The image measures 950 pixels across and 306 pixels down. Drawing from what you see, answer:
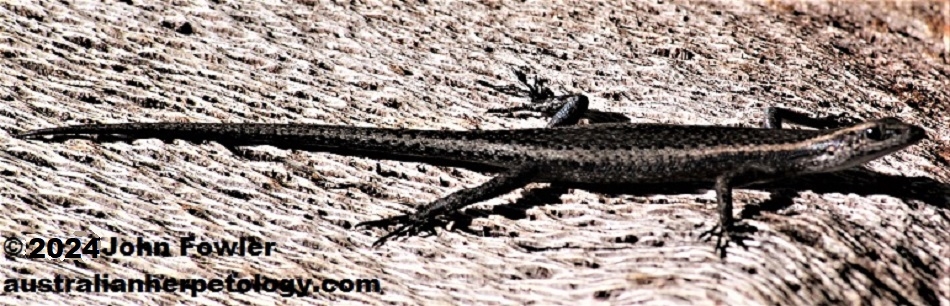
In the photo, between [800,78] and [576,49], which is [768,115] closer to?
[800,78]

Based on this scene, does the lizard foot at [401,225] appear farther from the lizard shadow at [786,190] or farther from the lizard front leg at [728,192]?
the lizard front leg at [728,192]

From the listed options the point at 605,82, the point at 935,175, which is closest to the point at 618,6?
the point at 605,82

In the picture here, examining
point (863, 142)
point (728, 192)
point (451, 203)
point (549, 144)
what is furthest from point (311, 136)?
point (863, 142)

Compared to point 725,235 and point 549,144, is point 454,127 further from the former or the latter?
point 725,235

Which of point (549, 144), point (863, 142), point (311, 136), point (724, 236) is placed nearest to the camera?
point (724, 236)

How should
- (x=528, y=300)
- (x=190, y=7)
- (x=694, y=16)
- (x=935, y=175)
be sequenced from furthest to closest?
(x=694, y=16) < (x=190, y=7) < (x=935, y=175) < (x=528, y=300)

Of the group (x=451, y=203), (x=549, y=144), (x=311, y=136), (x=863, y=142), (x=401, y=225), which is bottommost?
(x=401, y=225)

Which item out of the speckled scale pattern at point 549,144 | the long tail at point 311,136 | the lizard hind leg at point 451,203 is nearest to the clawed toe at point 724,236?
the speckled scale pattern at point 549,144
